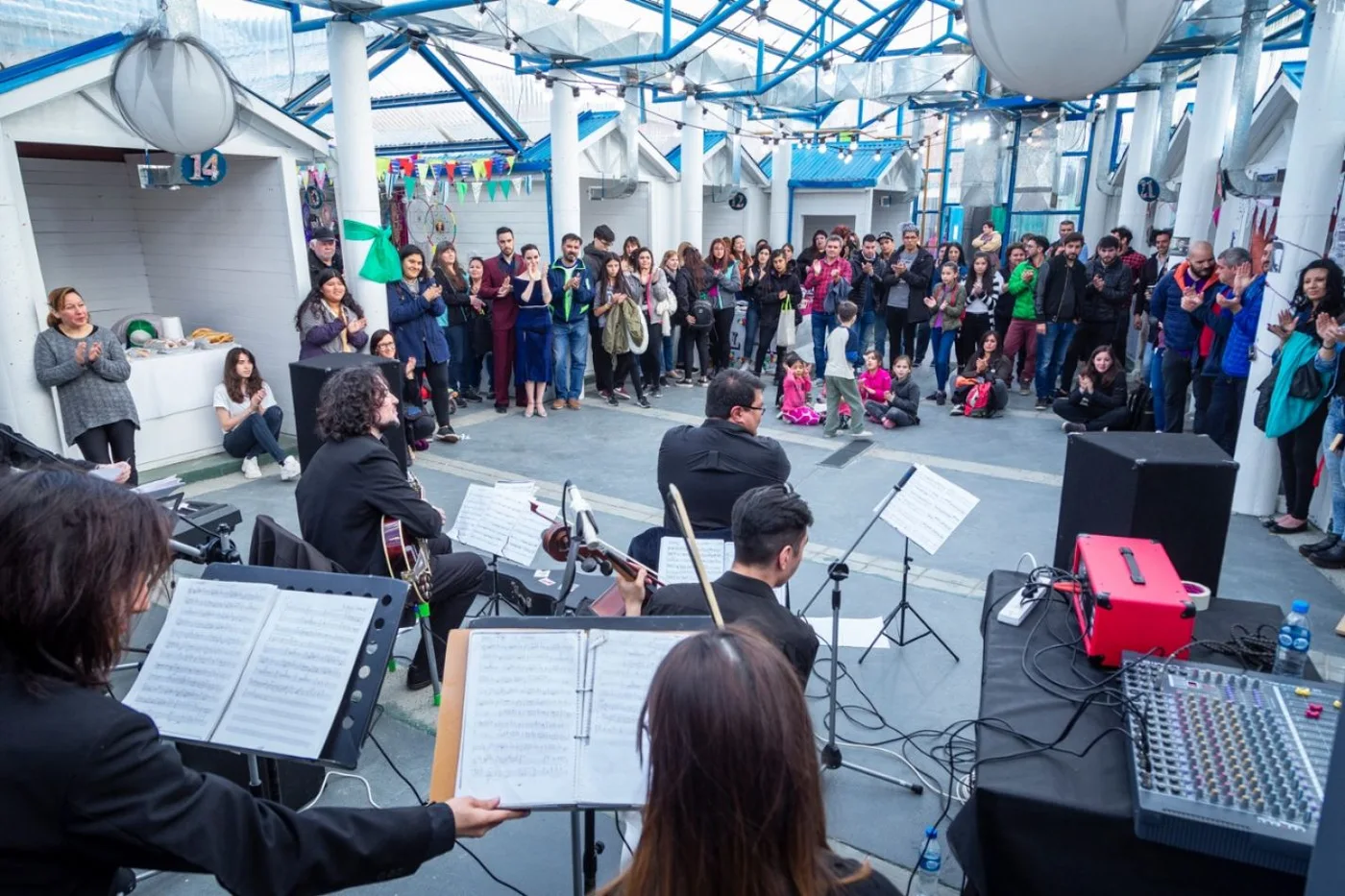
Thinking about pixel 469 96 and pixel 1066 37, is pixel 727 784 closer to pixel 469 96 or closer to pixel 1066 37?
pixel 1066 37

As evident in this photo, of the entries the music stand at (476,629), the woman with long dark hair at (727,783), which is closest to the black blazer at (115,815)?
the music stand at (476,629)

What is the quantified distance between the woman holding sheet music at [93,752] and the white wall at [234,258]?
6.42 meters

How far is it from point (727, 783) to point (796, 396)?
300 inches

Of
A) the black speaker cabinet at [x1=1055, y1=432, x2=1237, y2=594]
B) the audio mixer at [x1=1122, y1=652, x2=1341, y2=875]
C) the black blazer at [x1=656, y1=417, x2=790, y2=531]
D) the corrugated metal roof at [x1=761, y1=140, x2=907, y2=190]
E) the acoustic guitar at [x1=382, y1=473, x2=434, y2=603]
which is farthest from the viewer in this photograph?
the corrugated metal roof at [x1=761, y1=140, x2=907, y2=190]

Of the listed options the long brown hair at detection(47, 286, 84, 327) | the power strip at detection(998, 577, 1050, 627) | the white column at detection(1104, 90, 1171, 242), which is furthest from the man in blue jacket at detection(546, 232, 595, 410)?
the white column at detection(1104, 90, 1171, 242)

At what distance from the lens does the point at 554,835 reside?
2.97m

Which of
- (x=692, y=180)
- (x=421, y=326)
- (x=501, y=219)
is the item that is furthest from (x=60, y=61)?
(x=692, y=180)

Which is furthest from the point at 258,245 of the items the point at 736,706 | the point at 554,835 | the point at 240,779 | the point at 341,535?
the point at 736,706

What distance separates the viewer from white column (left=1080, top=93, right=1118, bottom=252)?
14172 mm

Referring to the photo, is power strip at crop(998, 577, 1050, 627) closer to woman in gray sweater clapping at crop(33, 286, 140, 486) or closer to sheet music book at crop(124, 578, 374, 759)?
sheet music book at crop(124, 578, 374, 759)

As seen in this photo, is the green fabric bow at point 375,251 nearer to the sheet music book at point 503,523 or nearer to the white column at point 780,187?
the sheet music book at point 503,523

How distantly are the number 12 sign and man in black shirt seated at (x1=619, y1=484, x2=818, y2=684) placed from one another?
234 inches

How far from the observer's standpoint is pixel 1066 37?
260 cm

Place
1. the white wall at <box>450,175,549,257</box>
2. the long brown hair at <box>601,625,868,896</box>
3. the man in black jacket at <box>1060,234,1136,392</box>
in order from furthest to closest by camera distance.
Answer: the white wall at <box>450,175,549,257</box>, the man in black jacket at <box>1060,234,1136,392</box>, the long brown hair at <box>601,625,868,896</box>
